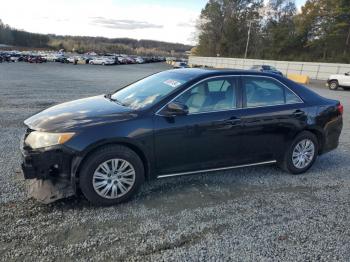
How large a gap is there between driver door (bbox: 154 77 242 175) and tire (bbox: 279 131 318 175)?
99 centimetres

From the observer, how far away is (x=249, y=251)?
9.95 feet

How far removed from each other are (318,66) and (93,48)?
126960 millimetres

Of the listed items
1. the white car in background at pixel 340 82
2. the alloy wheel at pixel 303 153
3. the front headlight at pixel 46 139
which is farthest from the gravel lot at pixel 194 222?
the white car in background at pixel 340 82

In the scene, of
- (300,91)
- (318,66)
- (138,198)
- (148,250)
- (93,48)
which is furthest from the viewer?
(93,48)

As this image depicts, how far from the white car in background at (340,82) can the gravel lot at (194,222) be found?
2113 centimetres

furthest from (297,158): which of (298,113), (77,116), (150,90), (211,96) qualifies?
(77,116)

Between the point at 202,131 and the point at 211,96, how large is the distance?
1.78ft

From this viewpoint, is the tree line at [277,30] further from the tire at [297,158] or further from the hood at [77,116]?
the hood at [77,116]

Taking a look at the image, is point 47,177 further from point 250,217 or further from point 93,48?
point 93,48

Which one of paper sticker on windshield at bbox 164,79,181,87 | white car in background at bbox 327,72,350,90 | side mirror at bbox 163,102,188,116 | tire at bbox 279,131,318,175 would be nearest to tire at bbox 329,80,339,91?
white car in background at bbox 327,72,350,90

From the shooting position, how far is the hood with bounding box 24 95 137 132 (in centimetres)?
362

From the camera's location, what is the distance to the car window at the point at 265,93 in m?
4.54

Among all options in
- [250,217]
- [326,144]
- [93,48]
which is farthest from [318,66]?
[93,48]

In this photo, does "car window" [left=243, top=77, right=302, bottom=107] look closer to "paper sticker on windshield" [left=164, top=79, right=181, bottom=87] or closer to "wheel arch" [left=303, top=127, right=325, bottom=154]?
"wheel arch" [left=303, top=127, right=325, bottom=154]
